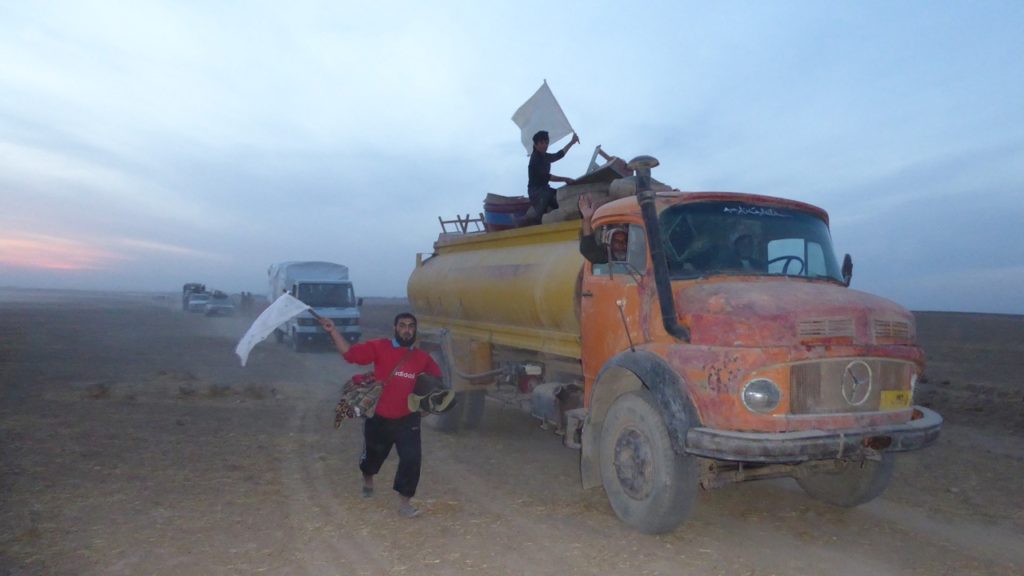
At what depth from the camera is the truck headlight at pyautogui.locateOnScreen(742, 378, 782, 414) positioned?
505 cm

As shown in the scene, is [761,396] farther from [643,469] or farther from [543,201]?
[543,201]

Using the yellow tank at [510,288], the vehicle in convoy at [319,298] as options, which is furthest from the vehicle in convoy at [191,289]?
the yellow tank at [510,288]

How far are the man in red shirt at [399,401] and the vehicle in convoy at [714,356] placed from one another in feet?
5.11

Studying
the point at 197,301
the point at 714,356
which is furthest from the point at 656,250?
Result: the point at 197,301

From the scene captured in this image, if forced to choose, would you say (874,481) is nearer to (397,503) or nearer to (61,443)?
(397,503)

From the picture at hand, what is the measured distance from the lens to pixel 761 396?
505cm

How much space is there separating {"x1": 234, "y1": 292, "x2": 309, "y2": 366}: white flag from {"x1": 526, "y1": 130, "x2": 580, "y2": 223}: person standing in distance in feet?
13.4

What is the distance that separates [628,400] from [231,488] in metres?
4.11

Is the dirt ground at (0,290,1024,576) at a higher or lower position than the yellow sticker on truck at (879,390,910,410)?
lower

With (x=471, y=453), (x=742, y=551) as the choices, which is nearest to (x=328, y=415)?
(x=471, y=453)

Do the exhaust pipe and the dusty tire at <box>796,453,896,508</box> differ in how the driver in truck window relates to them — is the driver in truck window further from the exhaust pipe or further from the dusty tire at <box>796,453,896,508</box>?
the dusty tire at <box>796,453,896,508</box>

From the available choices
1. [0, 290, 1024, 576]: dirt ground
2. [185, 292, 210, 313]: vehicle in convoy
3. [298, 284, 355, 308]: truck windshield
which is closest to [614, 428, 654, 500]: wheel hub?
[0, 290, 1024, 576]: dirt ground

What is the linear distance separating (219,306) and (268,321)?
46.5 metres

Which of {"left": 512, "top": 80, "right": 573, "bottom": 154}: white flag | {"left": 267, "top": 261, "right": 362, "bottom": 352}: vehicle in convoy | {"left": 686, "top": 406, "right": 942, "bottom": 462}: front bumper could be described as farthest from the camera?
{"left": 267, "top": 261, "right": 362, "bottom": 352}: vehicle in convoy
